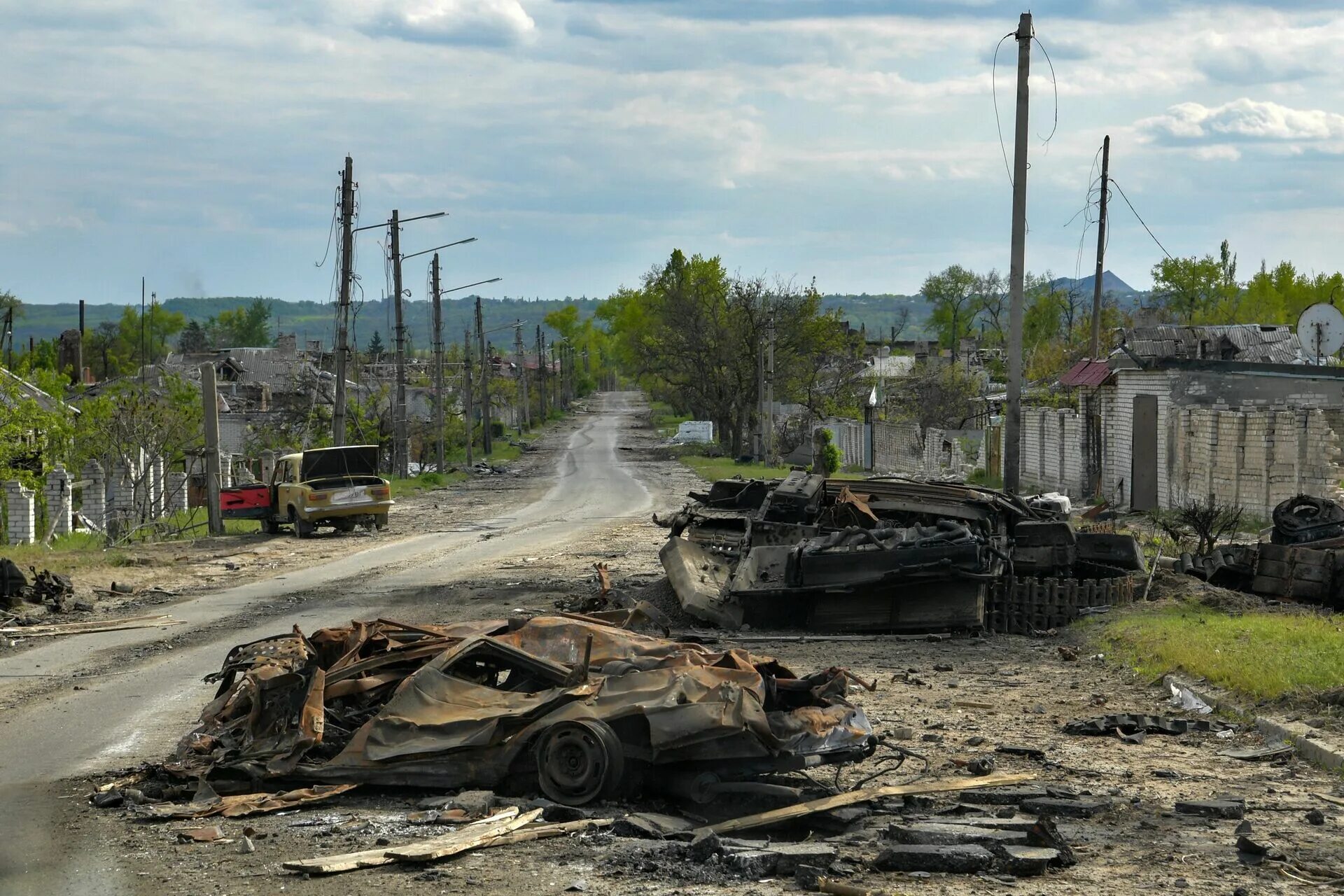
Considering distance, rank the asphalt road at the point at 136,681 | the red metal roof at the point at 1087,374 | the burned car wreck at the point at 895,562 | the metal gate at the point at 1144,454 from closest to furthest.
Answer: the asphalt road at the point at 136,681 → the burned car wreck at the point at 895,562 → the metal gate at the point at 1144,454 → the red metal roof at the point at 1087,374

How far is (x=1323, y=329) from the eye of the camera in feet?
103

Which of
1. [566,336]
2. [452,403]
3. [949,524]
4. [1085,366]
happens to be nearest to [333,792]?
[949,524]

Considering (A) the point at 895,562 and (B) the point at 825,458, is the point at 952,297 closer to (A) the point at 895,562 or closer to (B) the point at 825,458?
(B) the point at 825,458

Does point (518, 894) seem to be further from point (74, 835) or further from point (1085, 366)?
point (1085, 366)

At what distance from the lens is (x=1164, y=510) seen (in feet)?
106

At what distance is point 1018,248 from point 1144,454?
12.4 metres

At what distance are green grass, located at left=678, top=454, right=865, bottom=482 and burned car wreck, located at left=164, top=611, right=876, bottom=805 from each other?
112ft

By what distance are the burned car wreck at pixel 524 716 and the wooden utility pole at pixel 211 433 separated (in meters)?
19.9

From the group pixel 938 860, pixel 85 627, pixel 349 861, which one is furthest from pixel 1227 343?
pixel 349 861

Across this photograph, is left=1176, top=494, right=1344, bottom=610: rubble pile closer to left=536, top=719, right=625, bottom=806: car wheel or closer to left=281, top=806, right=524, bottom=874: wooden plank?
left=536, top=719, right=625, bottom=806: car wheel

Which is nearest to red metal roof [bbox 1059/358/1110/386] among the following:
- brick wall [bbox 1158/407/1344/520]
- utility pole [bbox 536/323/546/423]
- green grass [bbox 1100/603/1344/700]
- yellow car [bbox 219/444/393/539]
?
brick wall [bbox 1158/407/1344/520]

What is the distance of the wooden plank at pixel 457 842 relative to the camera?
7098mm

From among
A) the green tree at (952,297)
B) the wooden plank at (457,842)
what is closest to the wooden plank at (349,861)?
the wooden plank at (457,842)

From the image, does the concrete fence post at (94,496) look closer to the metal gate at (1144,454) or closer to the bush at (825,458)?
the bush at (825,458)
